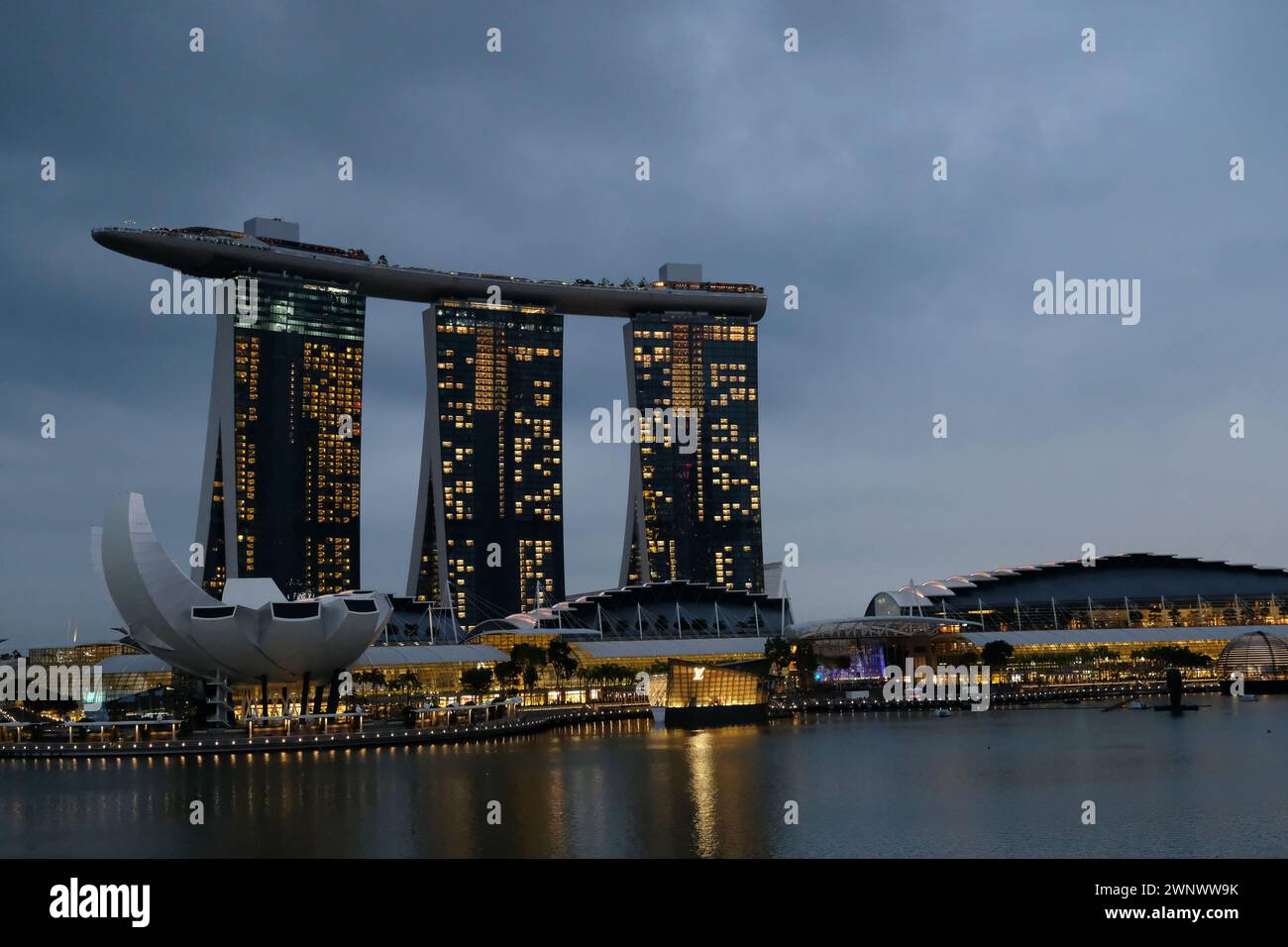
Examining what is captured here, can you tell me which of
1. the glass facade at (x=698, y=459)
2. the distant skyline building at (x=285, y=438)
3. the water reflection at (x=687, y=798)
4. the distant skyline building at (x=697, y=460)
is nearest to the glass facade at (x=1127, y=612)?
the glass facade at (x=698, y=459)

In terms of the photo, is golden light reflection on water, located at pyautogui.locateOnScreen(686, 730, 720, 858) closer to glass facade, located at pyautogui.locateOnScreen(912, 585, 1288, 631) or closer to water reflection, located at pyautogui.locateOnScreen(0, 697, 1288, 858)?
water reflection, located at pyautogui.locateOnScreen(0, 697, 1288, 858)

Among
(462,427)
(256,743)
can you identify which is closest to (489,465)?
(462,427)

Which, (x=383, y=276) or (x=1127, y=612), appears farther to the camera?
(x=383, y=276)

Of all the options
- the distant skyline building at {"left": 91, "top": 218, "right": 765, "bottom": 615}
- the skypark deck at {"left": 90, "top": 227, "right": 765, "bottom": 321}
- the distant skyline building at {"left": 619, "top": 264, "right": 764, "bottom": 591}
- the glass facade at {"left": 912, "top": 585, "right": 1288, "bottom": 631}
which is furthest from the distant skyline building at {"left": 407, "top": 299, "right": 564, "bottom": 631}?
the glass facade at {"left": 912, "top": 585, "right": 1288, "bottom": 631}

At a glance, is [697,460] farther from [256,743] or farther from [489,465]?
[256,743]
